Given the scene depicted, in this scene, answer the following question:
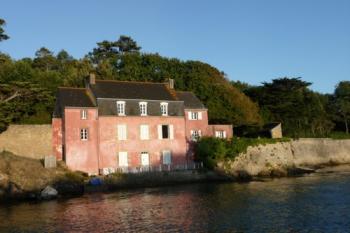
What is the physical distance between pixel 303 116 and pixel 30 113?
146 ft

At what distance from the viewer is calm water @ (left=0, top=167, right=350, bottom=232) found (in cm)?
2428

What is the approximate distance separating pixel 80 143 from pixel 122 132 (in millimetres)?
4867

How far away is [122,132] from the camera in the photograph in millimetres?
48625

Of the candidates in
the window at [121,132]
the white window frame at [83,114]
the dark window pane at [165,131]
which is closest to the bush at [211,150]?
the dark window pane at [165,131]

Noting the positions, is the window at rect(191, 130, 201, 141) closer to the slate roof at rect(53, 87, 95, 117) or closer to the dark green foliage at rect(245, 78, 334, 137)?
the slate roof at rect(53, 87, 95, 117)

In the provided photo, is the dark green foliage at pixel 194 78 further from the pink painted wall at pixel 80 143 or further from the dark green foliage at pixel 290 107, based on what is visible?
the pink painted wall at pixel 80 143

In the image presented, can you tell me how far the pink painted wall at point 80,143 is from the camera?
149 ft

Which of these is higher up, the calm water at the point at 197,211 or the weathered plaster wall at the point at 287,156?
the weathered plaster wall at the point at 287,156

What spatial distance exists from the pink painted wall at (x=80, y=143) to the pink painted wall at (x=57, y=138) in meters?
1.05

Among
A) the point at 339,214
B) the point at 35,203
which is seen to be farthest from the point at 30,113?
the point at 339,214

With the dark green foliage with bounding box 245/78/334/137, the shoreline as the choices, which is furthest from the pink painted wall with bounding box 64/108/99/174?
the dark green foliage with bounding box 245/78/334/137

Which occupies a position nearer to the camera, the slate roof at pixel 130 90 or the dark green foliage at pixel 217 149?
the slate roof at pixel 130 90

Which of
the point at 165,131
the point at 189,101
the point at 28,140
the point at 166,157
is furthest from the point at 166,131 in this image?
the point at 28,140

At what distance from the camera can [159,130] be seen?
2000 inches
